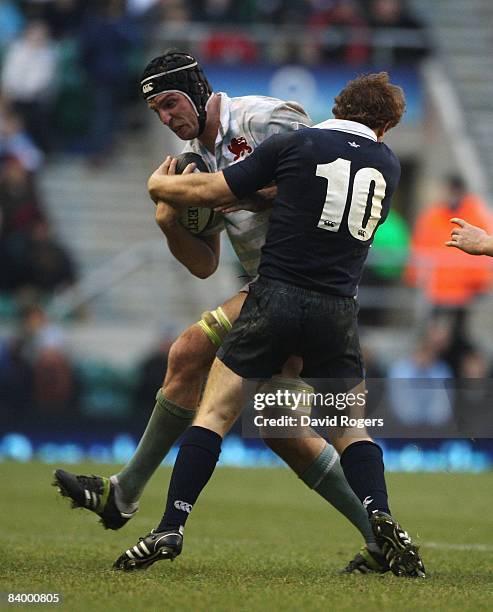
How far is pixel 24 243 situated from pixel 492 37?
8077 mm

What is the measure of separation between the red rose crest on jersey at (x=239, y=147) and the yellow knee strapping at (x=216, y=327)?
713mm

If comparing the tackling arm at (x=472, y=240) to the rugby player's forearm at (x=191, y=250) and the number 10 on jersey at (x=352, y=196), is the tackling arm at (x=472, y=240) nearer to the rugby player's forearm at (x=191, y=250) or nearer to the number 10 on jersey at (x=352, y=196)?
the number 10 on jersey at (x=352, y=196)

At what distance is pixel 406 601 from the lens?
5.25 meters

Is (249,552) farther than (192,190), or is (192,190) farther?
(249,552)

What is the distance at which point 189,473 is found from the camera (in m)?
5.92

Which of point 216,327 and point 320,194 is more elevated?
point 320,194

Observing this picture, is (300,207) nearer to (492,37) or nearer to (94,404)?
(94,404)

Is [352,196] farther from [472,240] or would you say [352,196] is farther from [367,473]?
[367,473]

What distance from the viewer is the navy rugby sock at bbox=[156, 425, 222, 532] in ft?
19.3

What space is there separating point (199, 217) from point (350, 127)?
899mm

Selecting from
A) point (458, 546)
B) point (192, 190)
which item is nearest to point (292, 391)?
point (192, 190)

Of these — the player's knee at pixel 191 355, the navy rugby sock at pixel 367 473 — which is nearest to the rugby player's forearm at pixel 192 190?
the player's knee at pixel 191 355

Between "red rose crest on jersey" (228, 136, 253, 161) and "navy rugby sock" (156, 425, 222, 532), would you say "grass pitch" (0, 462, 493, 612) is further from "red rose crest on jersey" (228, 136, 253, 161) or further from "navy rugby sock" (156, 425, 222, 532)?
"red rose crest on jersey" (228, 136, 253, 161)

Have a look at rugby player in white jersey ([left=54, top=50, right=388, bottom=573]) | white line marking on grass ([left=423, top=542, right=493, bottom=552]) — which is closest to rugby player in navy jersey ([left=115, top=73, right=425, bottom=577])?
rugby player in white jersey ([left=54, top=50, right=388, bottom=573])
